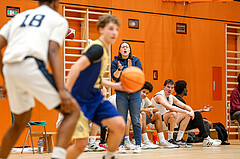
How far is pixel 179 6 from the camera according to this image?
9430 mm

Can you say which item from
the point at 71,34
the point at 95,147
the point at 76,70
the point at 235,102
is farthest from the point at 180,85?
the point at 76,70

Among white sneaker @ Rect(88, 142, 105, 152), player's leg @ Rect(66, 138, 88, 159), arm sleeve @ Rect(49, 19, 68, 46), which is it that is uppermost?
arm sleeve @ Rect(49, 19, 68, 46)

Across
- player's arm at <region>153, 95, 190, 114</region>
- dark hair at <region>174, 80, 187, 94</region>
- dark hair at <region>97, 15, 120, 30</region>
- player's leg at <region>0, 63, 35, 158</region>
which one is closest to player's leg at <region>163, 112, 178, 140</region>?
player's arm at <region>153, 95, 190, 114</region>

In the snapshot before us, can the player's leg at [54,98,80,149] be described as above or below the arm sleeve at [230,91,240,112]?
above

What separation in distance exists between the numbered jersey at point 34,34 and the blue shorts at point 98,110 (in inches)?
28.9

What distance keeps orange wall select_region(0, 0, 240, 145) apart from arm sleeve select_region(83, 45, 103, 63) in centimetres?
542

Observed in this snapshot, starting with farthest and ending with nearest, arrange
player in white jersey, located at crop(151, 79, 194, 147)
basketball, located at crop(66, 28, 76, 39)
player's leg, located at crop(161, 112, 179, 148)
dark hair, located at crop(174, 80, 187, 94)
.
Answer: basketball, located at crop(66, 28, 76, 39) < dark hair, located at crop(174, 80, 187, 94) < player in white jersey, located at crop(151, 79, 194, 147) < player's leg, located at crop(161, 112, 179, 148)

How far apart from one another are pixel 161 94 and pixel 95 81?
4.03 metres

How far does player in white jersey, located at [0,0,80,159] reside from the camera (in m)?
2.37

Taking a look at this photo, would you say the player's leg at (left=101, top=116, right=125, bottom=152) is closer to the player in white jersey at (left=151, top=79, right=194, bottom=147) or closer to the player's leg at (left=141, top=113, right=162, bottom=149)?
the player's leg at (left=141, top=113, right=162, bottom=149)

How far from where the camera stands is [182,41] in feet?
31.0

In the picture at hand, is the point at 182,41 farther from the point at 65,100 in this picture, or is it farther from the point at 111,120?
the point at 65,100

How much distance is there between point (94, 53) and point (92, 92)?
1.12 ft

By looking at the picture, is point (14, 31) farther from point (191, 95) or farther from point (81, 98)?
point (191, 95)
